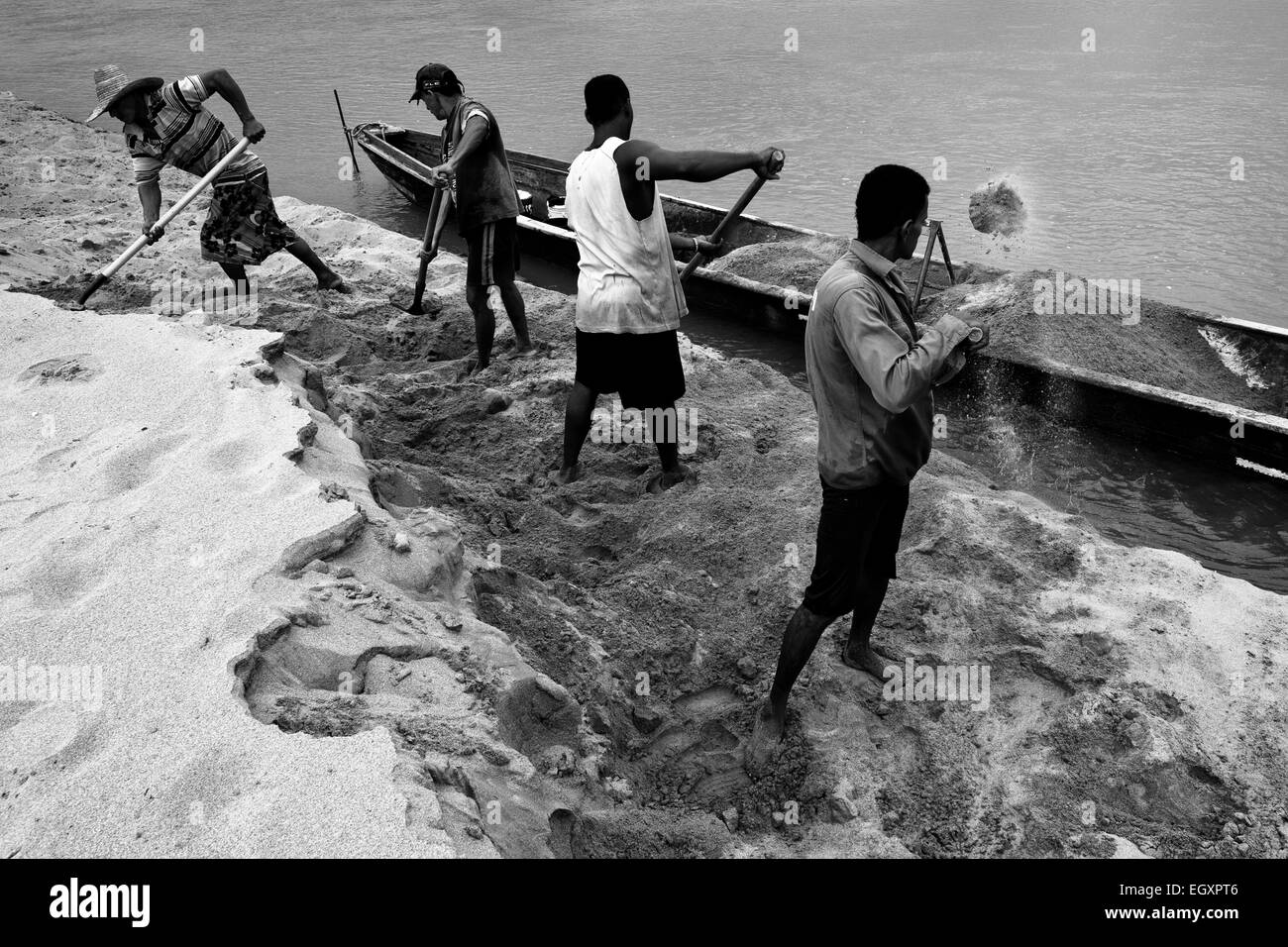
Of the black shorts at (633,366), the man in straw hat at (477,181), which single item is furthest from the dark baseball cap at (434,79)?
the black shorts at (633,366)

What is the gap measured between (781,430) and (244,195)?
3.95 m

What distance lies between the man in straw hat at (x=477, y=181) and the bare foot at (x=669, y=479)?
1912mm

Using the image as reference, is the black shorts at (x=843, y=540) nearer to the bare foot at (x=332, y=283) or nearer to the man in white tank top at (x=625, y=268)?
the man in white tank top at (x=625, y=268)

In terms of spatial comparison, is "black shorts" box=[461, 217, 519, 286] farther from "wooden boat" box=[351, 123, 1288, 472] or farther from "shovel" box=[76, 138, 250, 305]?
"wooden boat" box=[351, 123, 1288, 472]

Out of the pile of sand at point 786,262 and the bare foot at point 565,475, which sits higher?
the pile of sand at point 786,262

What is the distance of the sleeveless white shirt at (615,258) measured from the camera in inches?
166

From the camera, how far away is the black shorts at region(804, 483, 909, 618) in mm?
2996

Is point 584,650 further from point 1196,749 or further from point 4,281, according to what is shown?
point 4,281

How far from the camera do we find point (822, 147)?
13914mm

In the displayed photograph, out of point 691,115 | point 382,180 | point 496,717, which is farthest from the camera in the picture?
point 691,115

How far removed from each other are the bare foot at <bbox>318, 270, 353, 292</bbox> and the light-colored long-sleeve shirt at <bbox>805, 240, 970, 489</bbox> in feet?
18.0

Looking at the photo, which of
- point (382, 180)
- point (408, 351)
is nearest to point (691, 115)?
point (382, 180)

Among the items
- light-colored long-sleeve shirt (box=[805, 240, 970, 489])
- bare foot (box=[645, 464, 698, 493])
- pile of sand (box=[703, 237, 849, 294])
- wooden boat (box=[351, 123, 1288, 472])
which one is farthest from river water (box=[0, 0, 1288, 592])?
light-colored long-sleeve shirt (box=[805, 240, 970, 489])

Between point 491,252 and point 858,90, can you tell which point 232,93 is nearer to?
point 491,252
